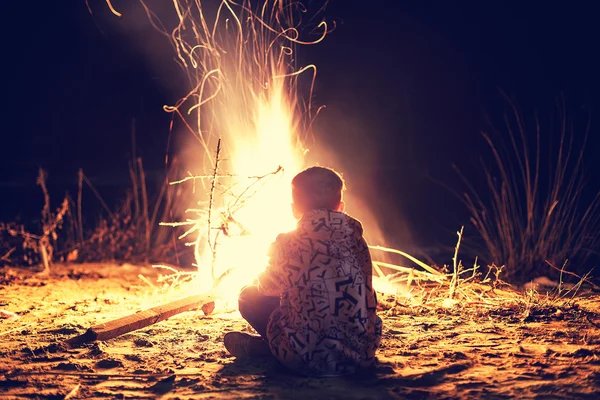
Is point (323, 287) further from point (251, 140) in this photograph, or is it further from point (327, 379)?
point (251, 140)

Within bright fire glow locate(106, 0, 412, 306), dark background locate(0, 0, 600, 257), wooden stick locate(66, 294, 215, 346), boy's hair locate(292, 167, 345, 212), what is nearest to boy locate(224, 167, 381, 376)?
boy's hair locate(292, 167, 345, 212)

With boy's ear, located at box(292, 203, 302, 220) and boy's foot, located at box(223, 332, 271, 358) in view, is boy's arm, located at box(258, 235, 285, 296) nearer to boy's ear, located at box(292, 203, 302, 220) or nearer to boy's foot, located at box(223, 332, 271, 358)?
boy's ear, located at box(292, 203, 302, 220)

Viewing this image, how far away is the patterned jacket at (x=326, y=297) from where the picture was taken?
10.9 feet

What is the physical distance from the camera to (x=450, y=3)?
13.1m

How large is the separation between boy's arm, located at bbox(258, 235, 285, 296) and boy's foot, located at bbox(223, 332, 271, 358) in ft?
1.13

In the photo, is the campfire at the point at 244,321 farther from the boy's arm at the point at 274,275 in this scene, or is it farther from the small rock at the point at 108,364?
the boy's arm at the point at 274,275

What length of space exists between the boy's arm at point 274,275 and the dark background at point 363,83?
345 inches

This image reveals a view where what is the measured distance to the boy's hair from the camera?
3395 millimetres

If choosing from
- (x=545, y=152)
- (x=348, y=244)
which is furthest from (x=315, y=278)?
(x=545, y=152)

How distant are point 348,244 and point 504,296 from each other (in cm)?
263

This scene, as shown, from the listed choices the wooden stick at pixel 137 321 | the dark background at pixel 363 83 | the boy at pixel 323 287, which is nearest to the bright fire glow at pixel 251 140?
the wooden stick at pixel 137 321

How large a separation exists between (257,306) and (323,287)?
1.85 feet

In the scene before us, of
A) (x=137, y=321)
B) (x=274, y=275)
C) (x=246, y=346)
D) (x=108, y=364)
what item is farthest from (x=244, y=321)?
(x=274, y=275)

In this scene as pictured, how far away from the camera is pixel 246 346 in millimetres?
3785
